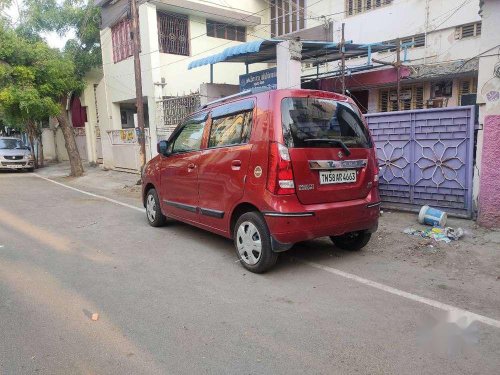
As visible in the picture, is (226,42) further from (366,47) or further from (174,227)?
(174,227)

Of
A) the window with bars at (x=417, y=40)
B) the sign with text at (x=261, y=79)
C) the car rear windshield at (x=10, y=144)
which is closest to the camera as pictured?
the sign with text at (x=261, y=79)

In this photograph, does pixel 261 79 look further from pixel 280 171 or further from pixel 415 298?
pixel 415 298

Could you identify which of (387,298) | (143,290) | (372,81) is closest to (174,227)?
(143,290)

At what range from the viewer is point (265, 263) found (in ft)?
14.2

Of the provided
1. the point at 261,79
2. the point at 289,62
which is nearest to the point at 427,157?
the point at 289,62

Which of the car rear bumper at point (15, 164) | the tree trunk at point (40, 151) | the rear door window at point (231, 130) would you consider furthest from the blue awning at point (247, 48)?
the tree trunk at point (40, 151)

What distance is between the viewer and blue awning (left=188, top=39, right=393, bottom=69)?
9.70 meters

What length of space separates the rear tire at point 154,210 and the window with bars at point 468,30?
33.9 ft

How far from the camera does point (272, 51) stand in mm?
10750

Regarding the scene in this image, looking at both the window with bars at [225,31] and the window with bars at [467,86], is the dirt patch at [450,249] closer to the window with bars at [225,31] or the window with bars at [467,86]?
the window with bars at [467,86]

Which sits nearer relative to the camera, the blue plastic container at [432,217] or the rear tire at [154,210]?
the blue plastic container at [432,217]

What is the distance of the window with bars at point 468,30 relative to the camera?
37.6 feet

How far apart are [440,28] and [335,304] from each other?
11.4 m

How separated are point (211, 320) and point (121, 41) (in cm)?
1553
